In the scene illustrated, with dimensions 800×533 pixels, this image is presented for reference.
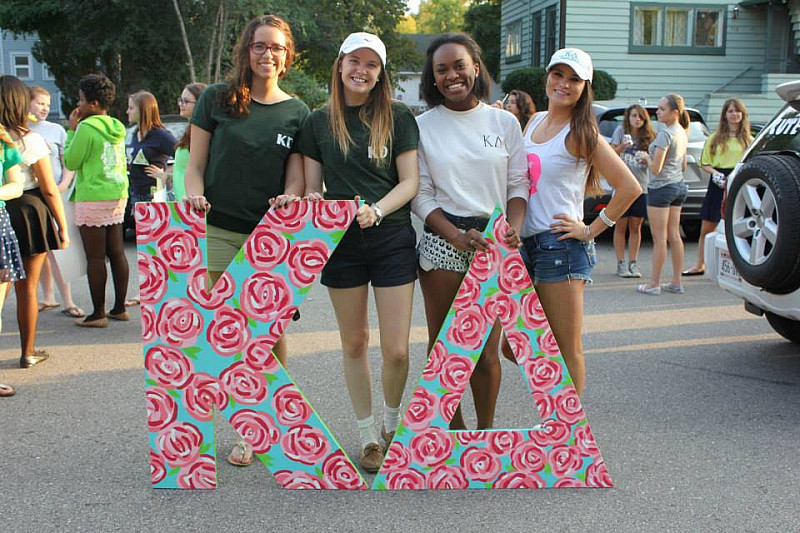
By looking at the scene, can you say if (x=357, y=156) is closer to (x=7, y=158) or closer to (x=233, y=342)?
(x=233, y=342)

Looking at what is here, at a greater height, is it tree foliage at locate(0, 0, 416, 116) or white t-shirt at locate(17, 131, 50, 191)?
tree foliage at locate(0, 0, 416, 116)

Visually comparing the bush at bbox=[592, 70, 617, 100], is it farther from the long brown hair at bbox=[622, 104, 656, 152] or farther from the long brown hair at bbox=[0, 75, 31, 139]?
the long brown hair at bbox=[0, 75, 31, 139]

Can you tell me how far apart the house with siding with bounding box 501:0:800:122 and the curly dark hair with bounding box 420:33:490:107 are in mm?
18710

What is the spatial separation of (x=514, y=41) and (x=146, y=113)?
849 inches

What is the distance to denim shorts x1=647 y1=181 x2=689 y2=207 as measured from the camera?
7887 mm

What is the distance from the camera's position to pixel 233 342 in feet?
11.6

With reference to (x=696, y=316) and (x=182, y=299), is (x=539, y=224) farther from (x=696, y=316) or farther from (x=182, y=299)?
(x=696, y=316)

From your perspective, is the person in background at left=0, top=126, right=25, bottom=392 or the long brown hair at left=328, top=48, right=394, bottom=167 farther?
the person in background at left=0, top=126, right=25, bottom=392

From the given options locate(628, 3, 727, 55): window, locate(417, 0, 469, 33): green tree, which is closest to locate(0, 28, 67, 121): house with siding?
locate(628, 3, 727, 55): window

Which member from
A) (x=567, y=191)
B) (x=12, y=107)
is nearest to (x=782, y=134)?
(x=567, y=191)

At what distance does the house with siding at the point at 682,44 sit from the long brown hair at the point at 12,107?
18051 mm

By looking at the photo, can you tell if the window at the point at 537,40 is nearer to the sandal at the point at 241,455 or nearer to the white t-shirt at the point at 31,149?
the white t-shirt at the point at 31,149

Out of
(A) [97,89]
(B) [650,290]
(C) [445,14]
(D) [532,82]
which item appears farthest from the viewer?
(C) [445,14]

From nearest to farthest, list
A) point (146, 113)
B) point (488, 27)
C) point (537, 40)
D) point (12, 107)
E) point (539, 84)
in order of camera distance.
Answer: point (12, 107), point (146, 113), point (539, 84), point (537, 40), point (488, 27)
